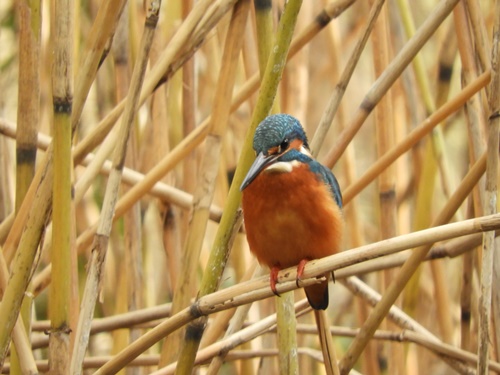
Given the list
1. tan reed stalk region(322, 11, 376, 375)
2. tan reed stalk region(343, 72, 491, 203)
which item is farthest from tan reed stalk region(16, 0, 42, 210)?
tan reed stalk region(322, 11, 376, 375)

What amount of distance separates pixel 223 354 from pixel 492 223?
3.02ft

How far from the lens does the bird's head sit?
6.08ft

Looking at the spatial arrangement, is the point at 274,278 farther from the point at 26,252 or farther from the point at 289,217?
the point at 26,252

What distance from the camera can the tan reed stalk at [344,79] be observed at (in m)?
2.04

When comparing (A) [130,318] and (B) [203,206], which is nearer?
(B) [203,206]

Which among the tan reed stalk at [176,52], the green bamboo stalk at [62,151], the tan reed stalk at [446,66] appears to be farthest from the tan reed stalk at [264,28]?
the tan reed stalk at [446,66]

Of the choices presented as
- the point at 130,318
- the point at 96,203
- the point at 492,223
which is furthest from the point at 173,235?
the point at 492,223

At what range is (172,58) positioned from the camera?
1.93 m

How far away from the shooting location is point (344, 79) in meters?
2.09

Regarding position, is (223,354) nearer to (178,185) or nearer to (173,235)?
(173,235)

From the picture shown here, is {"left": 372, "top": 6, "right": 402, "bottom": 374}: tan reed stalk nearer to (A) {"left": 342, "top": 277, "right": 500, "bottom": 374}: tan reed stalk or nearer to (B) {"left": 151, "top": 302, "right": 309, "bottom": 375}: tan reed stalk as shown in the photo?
(A) {"left": 342, "top": 277, "right": 500, "bottom": 374}: tan reed stalk

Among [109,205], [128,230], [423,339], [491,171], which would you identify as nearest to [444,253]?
[423,339]

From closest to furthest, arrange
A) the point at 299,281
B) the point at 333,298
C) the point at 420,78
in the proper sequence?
the point at 299,281 → the point at 420,78 → the point at 333,298

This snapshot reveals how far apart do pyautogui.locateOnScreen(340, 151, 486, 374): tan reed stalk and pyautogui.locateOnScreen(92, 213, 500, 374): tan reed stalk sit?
0.91ft
